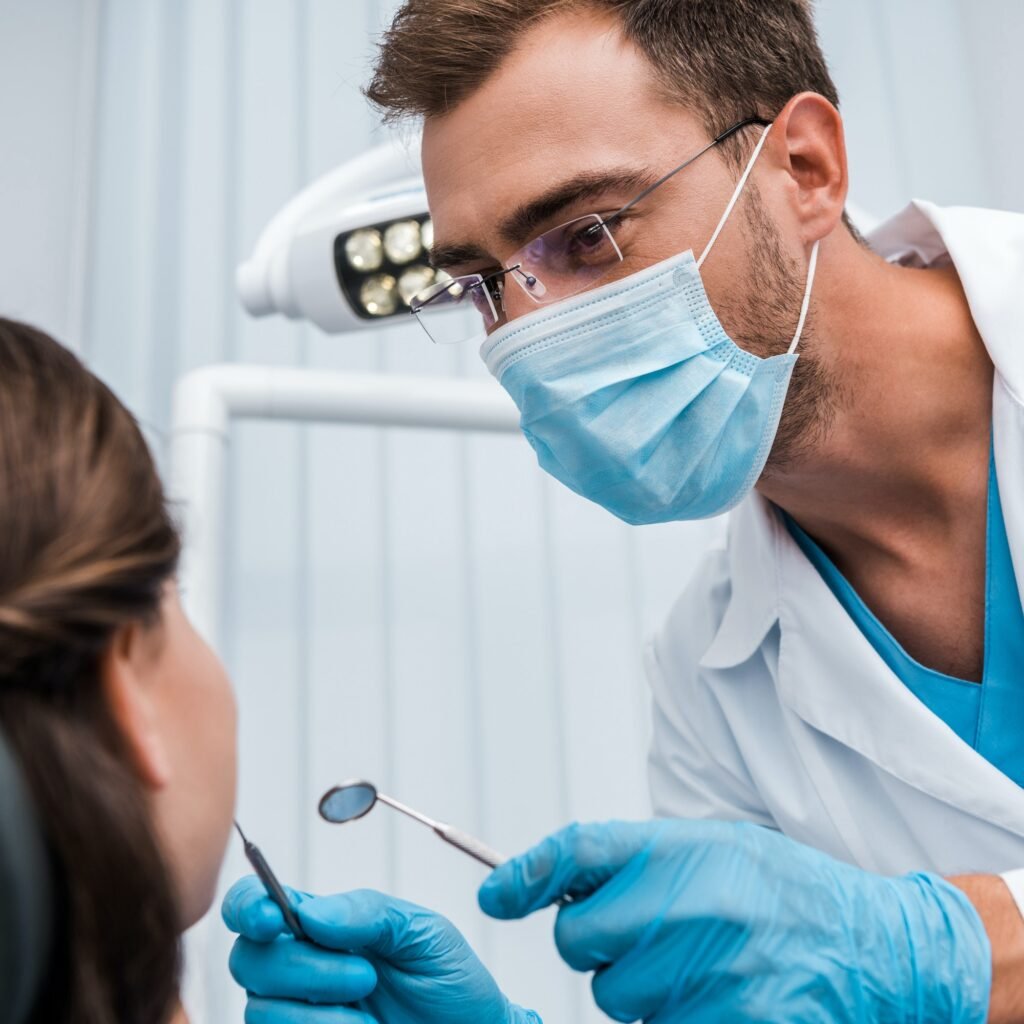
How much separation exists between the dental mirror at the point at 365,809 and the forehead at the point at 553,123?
0.65 metres

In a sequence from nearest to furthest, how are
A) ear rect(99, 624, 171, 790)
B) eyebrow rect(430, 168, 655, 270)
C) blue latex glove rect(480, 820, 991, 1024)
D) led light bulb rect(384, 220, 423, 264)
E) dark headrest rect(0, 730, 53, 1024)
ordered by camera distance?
1. dark headrest rect(0, 730, 53, 1024)
2. ear rect(99, 624, 171, 790)
3. blue latex glove rect(480, 820, 991, 1024)
4. eyebrow rect(430, 168, 655, 270)
5. led light bulb rect(384, 220, 423, 264)

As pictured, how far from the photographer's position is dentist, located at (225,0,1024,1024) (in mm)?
1283

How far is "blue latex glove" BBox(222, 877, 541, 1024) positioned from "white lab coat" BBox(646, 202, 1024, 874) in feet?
1.81

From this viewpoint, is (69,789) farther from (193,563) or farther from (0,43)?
(0,43)

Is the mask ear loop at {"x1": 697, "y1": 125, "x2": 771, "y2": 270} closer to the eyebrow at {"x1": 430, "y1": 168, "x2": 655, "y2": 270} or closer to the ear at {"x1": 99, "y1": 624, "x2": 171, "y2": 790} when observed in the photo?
the eyebrow at {"x1": 430, "y1": 168, "x2": 655, "y2": 270}

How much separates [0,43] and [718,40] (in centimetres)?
150

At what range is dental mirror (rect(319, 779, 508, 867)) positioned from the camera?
96 centimetres

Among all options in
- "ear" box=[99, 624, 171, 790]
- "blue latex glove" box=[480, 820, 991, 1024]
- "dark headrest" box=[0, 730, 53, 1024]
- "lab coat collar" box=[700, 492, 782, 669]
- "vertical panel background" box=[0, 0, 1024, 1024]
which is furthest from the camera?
"vertical panel background" box=[0, 0, 1024, 1024]

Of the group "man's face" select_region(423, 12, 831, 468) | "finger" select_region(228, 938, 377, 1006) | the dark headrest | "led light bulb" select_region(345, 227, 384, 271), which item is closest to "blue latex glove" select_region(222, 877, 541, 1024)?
"finger" select_region(228, 938, 377, 1006)

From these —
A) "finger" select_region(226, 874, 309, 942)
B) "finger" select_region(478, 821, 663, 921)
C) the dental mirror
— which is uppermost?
the dental mirror

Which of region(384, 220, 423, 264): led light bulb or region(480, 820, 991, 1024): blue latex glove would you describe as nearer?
region(480, 820, 991, 1024): blue latex glove

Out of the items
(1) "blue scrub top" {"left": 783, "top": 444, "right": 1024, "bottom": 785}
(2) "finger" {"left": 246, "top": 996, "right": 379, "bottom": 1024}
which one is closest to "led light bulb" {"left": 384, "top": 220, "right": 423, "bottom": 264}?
(1) "blue scrub top" {"left": 783, "top": 444, "right": 1024, "bottom": 785}

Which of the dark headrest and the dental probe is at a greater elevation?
the dark headrest

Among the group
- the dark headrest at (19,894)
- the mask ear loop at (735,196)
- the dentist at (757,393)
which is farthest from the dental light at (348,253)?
the dark headrest at (19,894)
